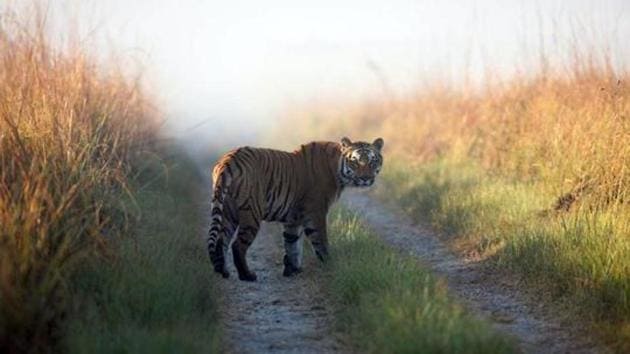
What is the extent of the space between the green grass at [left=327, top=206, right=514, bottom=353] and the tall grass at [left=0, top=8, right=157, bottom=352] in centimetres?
179

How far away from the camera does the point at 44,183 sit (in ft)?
20.9

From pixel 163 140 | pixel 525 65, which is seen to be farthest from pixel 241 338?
pixel 525 65

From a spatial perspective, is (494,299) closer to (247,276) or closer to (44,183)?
(247,276)

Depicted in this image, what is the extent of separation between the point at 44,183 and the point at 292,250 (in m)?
3.12

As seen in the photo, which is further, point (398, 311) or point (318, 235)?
point (318, 235)

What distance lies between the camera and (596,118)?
1017cm

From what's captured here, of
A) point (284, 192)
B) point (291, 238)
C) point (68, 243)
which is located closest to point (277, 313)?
point (291, 238)

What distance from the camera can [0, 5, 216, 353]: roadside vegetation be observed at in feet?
18.1

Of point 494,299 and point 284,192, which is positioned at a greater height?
point 284,192

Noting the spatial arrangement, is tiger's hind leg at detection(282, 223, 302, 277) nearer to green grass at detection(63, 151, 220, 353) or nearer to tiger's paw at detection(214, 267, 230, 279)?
tiger's paw at detection(214, 267, 230, 279)

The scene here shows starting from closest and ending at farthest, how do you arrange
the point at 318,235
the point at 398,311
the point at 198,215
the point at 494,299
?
the point at 398,311 → the point at 494,299 → the point at 318,235 → the point at 198,215

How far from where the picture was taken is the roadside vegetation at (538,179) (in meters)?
7.29

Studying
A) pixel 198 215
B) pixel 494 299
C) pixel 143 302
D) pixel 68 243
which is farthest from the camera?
pixel 198 215

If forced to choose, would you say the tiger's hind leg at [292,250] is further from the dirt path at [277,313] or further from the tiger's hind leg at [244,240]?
the tiger's hind leg at [244,240]
